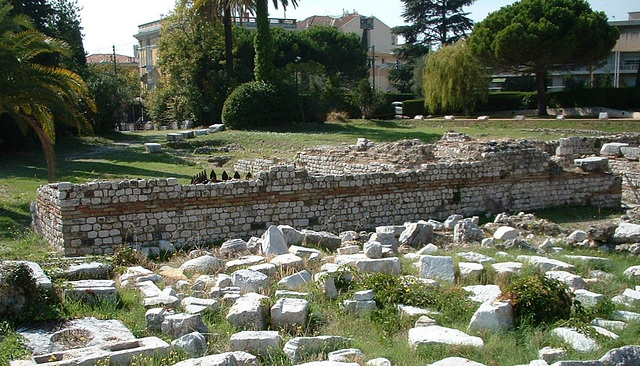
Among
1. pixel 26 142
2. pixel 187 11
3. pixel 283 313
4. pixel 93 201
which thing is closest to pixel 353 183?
pixel 93 201

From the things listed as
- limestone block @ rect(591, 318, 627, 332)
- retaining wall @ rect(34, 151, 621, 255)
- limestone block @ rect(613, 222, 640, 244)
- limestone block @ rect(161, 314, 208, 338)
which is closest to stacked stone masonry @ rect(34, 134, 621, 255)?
retaining wall @ rect(34, 151, 621, 255)

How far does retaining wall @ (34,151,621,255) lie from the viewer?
38.8ft

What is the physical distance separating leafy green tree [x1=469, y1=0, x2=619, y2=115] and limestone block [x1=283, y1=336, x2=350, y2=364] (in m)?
34.1

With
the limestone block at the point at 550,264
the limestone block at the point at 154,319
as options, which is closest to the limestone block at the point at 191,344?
the limestone block at the point at 154,319

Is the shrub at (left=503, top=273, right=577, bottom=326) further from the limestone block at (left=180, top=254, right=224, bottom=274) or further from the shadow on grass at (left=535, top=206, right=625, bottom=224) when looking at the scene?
the shadow on grass at (left=535, top=206, right=625, bottom=224)

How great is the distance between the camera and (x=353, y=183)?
1415cm

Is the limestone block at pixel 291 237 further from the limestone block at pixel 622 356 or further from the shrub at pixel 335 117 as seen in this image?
the shrub at pixel 335 117

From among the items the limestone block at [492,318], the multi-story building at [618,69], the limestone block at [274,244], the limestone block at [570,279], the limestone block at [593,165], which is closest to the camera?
the limestone block at [492,318]

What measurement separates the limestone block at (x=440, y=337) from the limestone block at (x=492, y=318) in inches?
13.4

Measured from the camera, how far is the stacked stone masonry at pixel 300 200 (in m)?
11.8

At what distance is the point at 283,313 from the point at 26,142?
2400 cm

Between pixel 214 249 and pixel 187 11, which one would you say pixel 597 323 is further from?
pixel 187 11

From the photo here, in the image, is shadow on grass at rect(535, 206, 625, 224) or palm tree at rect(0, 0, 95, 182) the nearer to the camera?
shadow on grass at rect(535, 206, 625, 224)

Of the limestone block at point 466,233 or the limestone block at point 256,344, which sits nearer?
the limestone block at point 256,344
